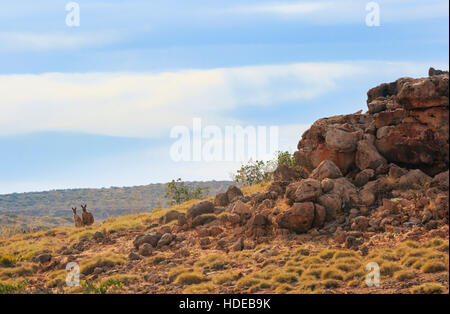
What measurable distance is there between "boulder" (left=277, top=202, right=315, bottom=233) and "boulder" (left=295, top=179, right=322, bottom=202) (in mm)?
325

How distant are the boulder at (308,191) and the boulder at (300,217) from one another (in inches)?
12.8

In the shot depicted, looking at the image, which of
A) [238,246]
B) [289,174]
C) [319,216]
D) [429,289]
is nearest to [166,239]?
[238,246]

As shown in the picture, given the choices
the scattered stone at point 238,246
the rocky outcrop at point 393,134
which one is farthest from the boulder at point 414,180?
the scattered stone at point 238,246

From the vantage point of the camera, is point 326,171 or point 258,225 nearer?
point 258,225

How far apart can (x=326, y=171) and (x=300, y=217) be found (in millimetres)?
2923

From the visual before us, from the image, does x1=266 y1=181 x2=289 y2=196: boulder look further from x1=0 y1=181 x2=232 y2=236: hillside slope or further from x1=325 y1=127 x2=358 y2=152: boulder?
x1=0 y1=181 x2=232 y2=236: hillside slope

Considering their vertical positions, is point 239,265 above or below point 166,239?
below

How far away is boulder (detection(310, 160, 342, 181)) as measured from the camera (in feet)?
60.6

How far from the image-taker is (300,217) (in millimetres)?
16391

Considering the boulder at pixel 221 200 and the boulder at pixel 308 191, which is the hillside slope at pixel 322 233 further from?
the boulder at pixel 221 200

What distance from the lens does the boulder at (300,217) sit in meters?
16.3

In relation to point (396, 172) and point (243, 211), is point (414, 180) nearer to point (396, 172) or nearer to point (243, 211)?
point (396, 172)
